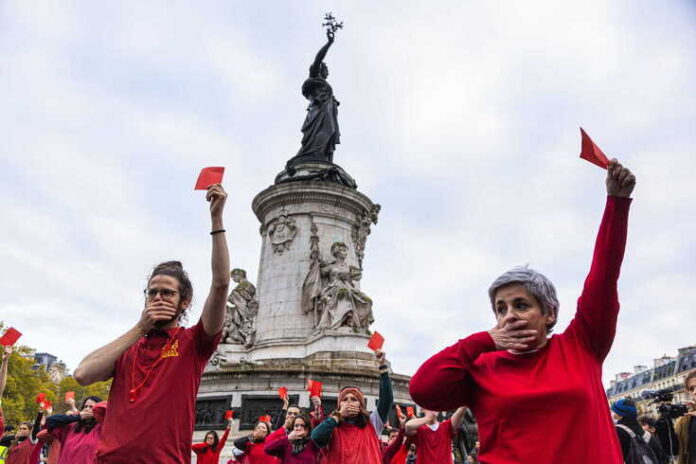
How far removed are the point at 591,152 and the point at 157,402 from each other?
2452 millimetres

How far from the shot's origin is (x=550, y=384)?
2.33 meters

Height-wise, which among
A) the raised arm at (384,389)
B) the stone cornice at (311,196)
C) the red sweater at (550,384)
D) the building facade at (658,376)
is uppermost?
the building facade at (658,376)

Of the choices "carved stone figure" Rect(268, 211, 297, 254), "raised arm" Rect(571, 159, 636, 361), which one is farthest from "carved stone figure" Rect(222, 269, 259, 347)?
"raised arm" Rect(571, 159, 636, 361)

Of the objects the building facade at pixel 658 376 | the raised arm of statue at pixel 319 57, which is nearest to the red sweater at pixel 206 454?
the raised arm of statue at pixel 319 57

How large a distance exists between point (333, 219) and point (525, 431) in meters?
17.3

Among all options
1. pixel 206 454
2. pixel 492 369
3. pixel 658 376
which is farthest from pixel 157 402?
pixel 658 376

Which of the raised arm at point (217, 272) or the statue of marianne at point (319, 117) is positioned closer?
the raised arm at point (217, 272)

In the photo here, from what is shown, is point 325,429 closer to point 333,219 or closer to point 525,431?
point 525,431

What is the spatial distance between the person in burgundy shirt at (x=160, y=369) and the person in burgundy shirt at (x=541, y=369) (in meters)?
1.23

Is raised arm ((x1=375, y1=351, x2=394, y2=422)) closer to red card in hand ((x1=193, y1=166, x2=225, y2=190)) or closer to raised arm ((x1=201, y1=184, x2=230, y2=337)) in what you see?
raised arm ((x1=201, y1=184, x2=230, y2=337))

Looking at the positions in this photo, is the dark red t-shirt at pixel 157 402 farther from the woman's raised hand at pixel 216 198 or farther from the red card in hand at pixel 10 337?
the red card in hand at pixel 10 337

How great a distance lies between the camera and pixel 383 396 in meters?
5.71

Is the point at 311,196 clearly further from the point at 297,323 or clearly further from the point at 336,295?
the point at 297,323

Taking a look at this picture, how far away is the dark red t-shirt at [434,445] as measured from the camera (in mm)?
6828
